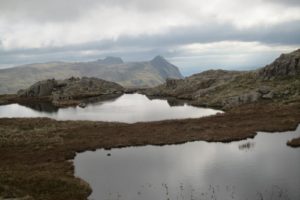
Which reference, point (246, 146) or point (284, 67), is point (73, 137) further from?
point (284, 67)

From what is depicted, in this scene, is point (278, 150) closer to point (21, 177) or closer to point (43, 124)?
point (21, 177)

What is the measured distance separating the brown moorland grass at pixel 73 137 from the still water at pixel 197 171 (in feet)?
10.3

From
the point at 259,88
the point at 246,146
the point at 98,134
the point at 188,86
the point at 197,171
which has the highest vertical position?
the point at 188,86

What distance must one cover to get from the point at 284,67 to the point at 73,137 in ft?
297

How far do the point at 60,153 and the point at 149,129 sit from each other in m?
22.5

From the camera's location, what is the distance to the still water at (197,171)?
36.8 metres

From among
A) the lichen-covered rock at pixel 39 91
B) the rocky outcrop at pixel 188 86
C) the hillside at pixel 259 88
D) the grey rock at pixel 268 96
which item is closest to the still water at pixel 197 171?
the grey rock at pixel 268 96

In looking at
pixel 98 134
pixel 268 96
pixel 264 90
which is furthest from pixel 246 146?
pixel 264 90

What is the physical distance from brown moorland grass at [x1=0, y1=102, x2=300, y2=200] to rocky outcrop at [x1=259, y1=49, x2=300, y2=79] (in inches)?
1384

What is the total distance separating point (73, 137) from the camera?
70.5 m

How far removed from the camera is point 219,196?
35.7 m

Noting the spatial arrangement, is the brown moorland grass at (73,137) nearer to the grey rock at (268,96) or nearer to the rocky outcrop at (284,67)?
the grey rock at (268,96)

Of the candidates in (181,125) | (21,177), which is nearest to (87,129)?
(181,125)

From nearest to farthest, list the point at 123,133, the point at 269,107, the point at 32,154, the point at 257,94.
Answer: the point at 32,154 < the point at 123,133 < the point at 269,107 < the point at 257,94
